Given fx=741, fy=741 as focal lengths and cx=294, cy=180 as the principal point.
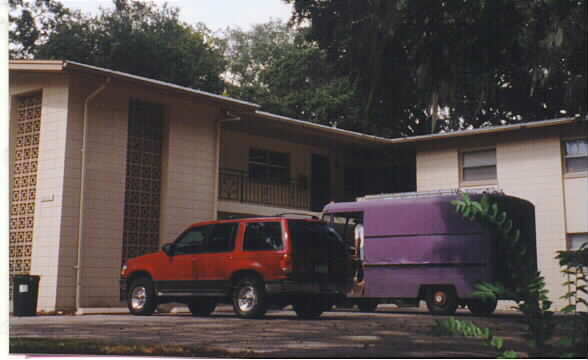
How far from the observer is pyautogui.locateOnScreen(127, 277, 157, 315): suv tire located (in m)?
14.0

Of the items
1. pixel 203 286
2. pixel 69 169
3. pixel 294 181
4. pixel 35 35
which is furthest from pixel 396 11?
pixel 35 35

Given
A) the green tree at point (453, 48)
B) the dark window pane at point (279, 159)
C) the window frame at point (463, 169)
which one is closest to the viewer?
the green tree at point (453, 48)

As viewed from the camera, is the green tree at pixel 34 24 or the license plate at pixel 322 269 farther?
the green tree at pixel 34 24

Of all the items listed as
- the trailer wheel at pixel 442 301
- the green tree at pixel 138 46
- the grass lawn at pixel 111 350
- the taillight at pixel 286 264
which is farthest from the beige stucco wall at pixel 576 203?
the grass lawn at pixel 111 350

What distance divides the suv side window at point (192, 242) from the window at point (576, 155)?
1200 cm

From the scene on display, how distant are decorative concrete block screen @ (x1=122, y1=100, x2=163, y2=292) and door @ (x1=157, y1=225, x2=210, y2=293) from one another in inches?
147

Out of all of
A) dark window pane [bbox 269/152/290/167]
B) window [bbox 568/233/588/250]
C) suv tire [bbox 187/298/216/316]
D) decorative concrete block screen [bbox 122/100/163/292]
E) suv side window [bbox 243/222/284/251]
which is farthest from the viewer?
dark window pane [bbox 269/152/290/167]

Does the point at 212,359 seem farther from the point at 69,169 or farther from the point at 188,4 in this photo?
the point at 69,169

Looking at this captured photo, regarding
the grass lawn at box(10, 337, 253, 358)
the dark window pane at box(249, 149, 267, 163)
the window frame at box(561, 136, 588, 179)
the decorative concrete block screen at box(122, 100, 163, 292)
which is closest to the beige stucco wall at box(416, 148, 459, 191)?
the window frame at box(561, 136, 588, 179)

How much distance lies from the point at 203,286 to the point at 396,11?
7049mm

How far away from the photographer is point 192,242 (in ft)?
44.6

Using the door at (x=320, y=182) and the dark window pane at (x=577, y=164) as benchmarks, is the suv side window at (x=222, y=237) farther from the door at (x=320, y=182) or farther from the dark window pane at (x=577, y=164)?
Answer: the dark window pane at (x=577, y=164)

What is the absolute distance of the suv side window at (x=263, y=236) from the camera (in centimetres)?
1243

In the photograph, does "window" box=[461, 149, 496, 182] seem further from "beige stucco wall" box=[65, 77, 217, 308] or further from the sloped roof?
"beige stucco wall" box=[65, 77, 217, 308]
